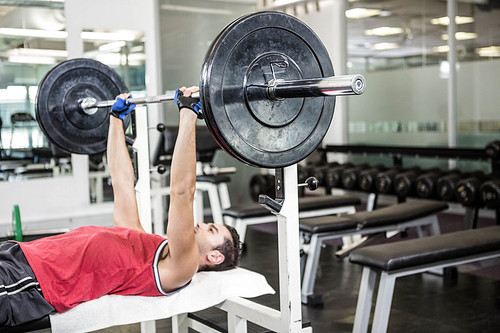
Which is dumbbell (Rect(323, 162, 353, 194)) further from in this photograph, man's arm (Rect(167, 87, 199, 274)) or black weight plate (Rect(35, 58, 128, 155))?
man's arm (Rect(167, 87, 199, 274))

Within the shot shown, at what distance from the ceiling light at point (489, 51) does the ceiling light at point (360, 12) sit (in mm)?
1533

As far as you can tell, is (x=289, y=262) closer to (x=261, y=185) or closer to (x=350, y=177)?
(x=350, y=177)

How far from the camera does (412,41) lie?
21.9ft

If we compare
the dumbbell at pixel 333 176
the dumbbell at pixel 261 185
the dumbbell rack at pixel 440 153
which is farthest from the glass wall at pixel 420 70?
the dumbbell at pixel 261 185

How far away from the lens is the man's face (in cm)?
218

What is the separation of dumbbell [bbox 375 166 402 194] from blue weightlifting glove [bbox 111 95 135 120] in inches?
124

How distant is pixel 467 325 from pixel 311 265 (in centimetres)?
91

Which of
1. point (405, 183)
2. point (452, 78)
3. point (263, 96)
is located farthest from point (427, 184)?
point (263, 96)

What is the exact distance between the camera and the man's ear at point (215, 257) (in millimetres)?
2211

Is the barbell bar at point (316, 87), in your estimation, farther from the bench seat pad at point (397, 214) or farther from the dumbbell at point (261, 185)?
the dumbbell at point (261, 185)

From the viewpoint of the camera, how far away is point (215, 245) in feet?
7.23

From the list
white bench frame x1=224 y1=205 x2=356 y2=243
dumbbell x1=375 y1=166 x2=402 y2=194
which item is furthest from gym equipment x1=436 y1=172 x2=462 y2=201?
white bench frame x1=224 y1=205 x2=356 y2=243

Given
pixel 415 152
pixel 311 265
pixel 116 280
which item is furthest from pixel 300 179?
pixel 116 280

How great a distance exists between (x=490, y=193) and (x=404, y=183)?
0.86 metres
